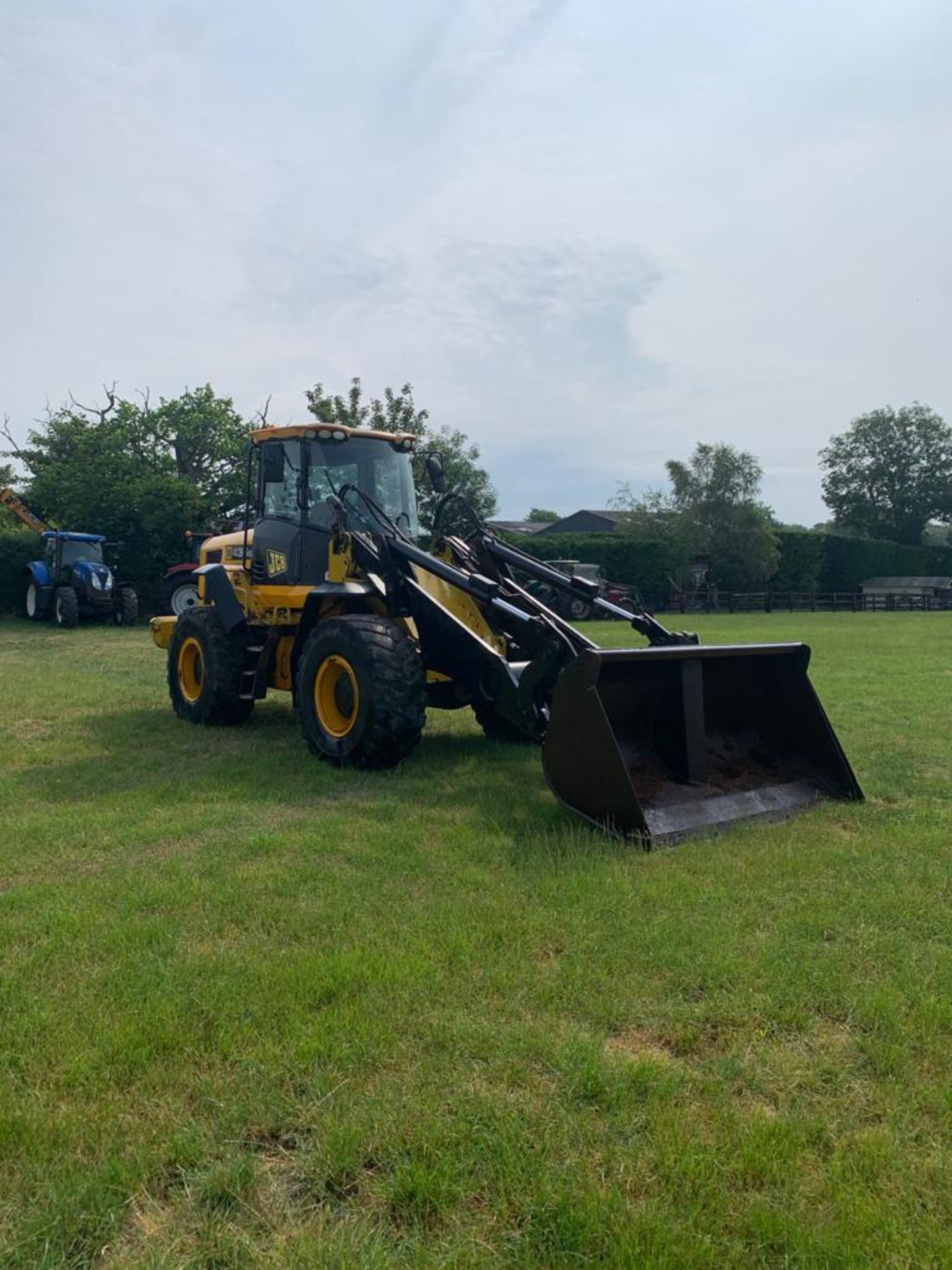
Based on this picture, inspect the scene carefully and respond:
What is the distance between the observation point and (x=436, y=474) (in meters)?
8.43

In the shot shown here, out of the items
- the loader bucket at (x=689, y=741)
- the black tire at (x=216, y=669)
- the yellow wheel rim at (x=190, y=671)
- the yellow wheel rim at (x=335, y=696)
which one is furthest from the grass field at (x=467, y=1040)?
the yellow wheel rim at (x=190, y=671)

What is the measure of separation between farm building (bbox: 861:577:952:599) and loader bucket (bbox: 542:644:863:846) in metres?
42.4

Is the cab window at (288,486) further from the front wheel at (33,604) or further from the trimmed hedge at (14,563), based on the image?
the trimmed hedge at (14,563)

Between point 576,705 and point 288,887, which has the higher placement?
point 576,705

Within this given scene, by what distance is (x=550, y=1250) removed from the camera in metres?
2.16

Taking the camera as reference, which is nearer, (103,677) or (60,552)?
(103,677)

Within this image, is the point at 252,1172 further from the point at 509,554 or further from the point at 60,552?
the point at 60,552

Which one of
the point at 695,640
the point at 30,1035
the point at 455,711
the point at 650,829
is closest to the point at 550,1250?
the point at 30,1035

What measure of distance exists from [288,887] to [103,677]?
925 cm

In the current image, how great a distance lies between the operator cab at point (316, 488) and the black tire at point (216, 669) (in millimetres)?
588

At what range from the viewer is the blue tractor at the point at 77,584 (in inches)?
904

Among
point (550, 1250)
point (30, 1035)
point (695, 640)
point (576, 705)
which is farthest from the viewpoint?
point (695, 640)

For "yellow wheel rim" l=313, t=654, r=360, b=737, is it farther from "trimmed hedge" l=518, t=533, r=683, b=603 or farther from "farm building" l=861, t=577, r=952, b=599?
"farm building" l=861, t=577, r=952, b=599

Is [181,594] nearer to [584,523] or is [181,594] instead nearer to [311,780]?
[311,780]
